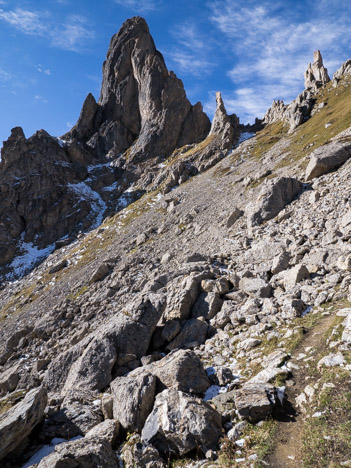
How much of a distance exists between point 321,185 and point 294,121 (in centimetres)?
8679

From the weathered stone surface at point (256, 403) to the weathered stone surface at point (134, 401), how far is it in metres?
4.03

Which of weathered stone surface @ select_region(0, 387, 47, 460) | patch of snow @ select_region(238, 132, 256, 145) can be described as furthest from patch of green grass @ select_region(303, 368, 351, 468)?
patch of snow @ select_region(238, 132, 256, 145)

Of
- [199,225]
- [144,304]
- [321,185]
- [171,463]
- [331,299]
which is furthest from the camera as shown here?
[199,225]

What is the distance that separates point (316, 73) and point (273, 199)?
154m

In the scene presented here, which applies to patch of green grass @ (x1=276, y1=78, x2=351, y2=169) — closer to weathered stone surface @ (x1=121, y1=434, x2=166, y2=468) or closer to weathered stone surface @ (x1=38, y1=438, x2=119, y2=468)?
weathered stone surface @ (x1=121, y1=434, x2=166, y2=468)

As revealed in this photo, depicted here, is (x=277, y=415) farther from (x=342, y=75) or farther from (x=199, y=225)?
(x=342, y=75)

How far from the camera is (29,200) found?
401ft

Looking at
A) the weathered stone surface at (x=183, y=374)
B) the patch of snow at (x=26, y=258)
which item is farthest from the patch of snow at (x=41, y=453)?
the patch of snow at (x=26, y=258)

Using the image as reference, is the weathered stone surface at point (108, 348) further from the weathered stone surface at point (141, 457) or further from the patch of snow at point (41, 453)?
the weathered stone surface at point (141, 457)

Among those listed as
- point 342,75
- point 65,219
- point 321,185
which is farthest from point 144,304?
point 342,75

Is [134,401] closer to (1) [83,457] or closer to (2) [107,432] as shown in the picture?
(2) [107,432]

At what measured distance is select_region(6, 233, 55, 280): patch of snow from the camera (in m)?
96.4

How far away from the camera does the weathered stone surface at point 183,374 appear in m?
12.6

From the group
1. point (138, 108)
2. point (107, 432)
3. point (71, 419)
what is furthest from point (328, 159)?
point (138, 108)
